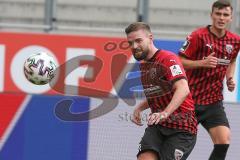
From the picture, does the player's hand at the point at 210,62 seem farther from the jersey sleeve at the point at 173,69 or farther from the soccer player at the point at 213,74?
the jersey sleeve at the point at 173,69

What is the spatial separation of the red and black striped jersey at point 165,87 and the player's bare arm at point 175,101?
0.27 feet

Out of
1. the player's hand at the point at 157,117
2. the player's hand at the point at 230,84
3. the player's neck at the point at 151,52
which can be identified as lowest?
the player's hand at the point at 230,84

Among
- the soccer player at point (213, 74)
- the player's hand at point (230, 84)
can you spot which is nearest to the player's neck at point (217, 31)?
the soccer player at point (213, 74)

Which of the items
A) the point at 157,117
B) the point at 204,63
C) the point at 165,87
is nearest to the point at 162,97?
the point at 165,87

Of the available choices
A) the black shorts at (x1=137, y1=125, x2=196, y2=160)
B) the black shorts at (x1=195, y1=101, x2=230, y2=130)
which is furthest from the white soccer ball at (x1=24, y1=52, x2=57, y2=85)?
the black shorts at (x1=137, y1=125, x2=196, y2=160)

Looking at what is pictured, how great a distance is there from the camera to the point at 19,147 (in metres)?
6.96

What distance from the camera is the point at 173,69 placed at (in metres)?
5.12

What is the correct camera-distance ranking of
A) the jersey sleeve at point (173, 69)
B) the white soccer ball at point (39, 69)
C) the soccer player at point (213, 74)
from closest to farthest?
1. the jersey sleeve at point (173, 69)
2. the soccer player at point (213, 74)
3. the white soccer ball at point (39, 69)

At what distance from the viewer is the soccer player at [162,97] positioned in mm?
5117

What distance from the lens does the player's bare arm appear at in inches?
191

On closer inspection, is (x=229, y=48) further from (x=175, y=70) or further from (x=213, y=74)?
(x=175, y=70)

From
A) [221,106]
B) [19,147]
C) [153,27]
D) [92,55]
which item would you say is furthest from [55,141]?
[153,27]

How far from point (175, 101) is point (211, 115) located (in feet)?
5.35

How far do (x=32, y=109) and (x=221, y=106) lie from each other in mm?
1800
